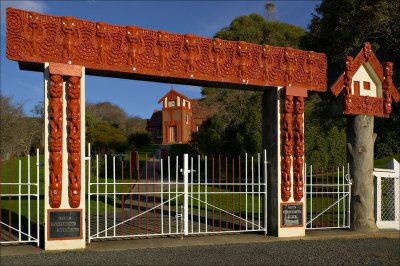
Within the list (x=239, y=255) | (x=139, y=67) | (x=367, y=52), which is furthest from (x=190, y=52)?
(x=367, y=52)

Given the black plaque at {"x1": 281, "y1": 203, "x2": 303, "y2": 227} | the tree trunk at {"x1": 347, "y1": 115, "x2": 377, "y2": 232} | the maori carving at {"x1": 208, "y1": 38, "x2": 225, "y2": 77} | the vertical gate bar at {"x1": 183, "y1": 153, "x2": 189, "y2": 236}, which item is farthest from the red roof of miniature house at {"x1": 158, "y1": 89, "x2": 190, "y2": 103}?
the vertical gate bar at {"x1": 183, "y1": 153, "x2": 189, "y2": 236}

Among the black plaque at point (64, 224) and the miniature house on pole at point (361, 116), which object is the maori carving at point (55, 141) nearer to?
the black plaque at point (64, 224)

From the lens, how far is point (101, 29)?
7.27 metres

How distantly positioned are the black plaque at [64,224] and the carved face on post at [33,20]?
122 inches

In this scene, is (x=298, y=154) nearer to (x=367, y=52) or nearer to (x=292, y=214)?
(x=292, y=214)

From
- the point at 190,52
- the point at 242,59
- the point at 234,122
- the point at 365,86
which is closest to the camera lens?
the point at 190,52

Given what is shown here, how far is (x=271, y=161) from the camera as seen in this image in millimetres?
8742

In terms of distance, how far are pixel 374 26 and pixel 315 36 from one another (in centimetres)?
348

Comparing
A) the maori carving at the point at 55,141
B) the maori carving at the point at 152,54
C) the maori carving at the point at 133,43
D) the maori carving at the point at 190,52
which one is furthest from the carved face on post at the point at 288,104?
the maori carving at the point at 55,141

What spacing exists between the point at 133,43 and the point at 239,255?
4199 millimetres

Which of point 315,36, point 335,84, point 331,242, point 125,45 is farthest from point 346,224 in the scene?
point 315,36

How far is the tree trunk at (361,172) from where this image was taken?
9.27 meters

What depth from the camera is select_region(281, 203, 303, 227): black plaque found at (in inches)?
335

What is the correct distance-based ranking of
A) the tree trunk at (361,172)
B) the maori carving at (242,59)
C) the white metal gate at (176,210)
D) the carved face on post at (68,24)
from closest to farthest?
the carved face on post at (68,24) → the white metal gate at (176,210) → the maori carving at (242,59) → the tree trunk at (361,172)
